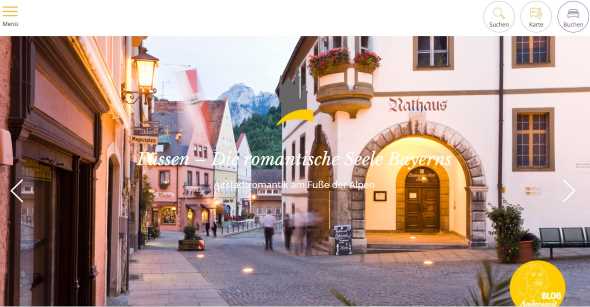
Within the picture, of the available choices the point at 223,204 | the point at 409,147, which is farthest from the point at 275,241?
the point at 409,147

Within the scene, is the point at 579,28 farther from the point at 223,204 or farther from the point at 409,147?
the point at 409,147

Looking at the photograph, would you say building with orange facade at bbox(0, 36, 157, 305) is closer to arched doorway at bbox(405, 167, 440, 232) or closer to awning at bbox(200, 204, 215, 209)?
awning at bbox(200, 204, 215, 209)

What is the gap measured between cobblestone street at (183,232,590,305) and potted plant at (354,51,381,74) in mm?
2339

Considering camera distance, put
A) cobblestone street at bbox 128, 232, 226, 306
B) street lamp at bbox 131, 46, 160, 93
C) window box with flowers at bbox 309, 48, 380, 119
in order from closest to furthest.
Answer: street lamp at bbox 131, 46, 160, 93 → cobblestone street at bbox 128, 232, 226, 306 → window box with flowers at bbox 309, 48, 380, 119

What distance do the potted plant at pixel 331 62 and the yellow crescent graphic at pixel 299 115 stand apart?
0.47 metres

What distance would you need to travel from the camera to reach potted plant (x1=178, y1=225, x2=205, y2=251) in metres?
6.61

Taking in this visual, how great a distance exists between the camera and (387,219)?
9695 mm

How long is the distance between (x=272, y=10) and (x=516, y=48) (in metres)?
3.44

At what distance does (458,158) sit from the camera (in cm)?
704

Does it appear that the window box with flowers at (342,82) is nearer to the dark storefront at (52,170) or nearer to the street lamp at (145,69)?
the street lamp at (145,69)

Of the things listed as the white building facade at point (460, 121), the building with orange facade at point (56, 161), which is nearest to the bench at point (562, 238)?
the white building facade at point (460, 121)

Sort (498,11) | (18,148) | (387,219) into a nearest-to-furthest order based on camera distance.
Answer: (18,148) < (498,11) < (387,219)

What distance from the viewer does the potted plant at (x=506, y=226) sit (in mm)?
6957

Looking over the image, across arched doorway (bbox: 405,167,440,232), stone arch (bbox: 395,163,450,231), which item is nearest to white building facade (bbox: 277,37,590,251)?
stone arch (bbox: 395,163,450,231)
